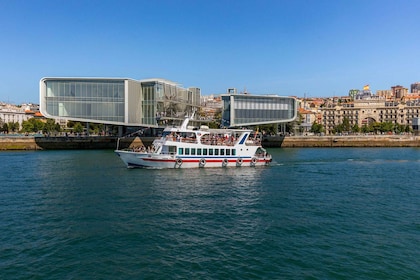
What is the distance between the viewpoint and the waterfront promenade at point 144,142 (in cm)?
8438

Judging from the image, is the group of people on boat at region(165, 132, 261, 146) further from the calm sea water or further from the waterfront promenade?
the waterfront promenade

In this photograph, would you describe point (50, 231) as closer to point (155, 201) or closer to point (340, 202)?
point (155, 201)

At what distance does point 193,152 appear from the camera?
49188 millimetres

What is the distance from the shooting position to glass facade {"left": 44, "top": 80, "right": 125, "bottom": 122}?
81.4 metres

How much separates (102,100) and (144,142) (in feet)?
46.2

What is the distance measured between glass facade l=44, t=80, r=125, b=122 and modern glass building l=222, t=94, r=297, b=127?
27.3 m

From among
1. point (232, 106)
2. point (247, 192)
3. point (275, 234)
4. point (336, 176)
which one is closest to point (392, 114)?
point (232, 106)

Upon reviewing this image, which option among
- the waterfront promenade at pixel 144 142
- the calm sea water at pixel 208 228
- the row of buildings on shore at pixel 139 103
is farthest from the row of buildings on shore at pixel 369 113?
the calm sea water at pixel 208 228

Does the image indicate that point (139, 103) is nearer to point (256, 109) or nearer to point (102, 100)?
point (102, 100)

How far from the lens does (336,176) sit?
43.3 m

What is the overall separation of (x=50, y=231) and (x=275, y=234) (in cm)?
1235

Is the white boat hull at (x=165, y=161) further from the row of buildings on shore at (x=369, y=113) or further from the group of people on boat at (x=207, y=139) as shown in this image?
the row of buildings on shore at (x=369, y=113)

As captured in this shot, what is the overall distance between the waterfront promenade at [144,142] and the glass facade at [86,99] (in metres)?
7.44

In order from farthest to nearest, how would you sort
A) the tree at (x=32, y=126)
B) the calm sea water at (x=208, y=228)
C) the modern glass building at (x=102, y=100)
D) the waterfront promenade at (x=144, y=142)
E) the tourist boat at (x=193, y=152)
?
the tree at (x=32, y=126), the waterfront promenade at (x=144, y=142), the modern glass building at (x=102, y=100), the tourist boat at (x=193, y=152), the calm sea water at (x=208, y=228)
